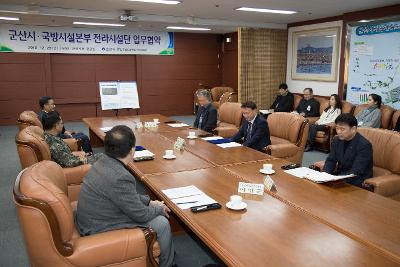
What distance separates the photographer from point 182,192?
2238 millimetres

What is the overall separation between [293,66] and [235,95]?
5.59 feet

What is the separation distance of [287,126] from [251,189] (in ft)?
7.41

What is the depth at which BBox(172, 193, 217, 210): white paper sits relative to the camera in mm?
2023

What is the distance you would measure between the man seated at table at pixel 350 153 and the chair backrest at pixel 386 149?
251 millimetres

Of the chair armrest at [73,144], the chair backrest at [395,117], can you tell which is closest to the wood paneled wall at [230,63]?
the chair backrest at [395,117]

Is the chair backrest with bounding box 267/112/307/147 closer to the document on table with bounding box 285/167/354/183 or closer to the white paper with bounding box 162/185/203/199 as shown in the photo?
the document on table with bounding box 285/167/354/183

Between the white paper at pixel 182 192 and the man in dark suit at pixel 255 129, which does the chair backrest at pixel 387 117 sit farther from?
the white paper at pixel 182 192

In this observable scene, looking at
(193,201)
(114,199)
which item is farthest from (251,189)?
(114,199)

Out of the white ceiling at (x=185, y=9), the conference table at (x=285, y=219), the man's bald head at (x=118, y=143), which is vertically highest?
the white ceiling at (x=185, y=9)

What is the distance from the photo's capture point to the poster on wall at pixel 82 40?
8.34 m

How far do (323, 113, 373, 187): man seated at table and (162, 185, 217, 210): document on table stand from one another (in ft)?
4.17

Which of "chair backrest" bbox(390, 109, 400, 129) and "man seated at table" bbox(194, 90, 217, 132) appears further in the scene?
"chair backrest" bbox(390, 109, 400, 129)

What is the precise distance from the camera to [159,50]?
981 cm

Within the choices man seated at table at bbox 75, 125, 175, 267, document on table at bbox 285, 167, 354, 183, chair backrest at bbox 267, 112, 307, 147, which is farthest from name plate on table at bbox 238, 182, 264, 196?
chair backrest at bbox 267, 112, 307, 147
